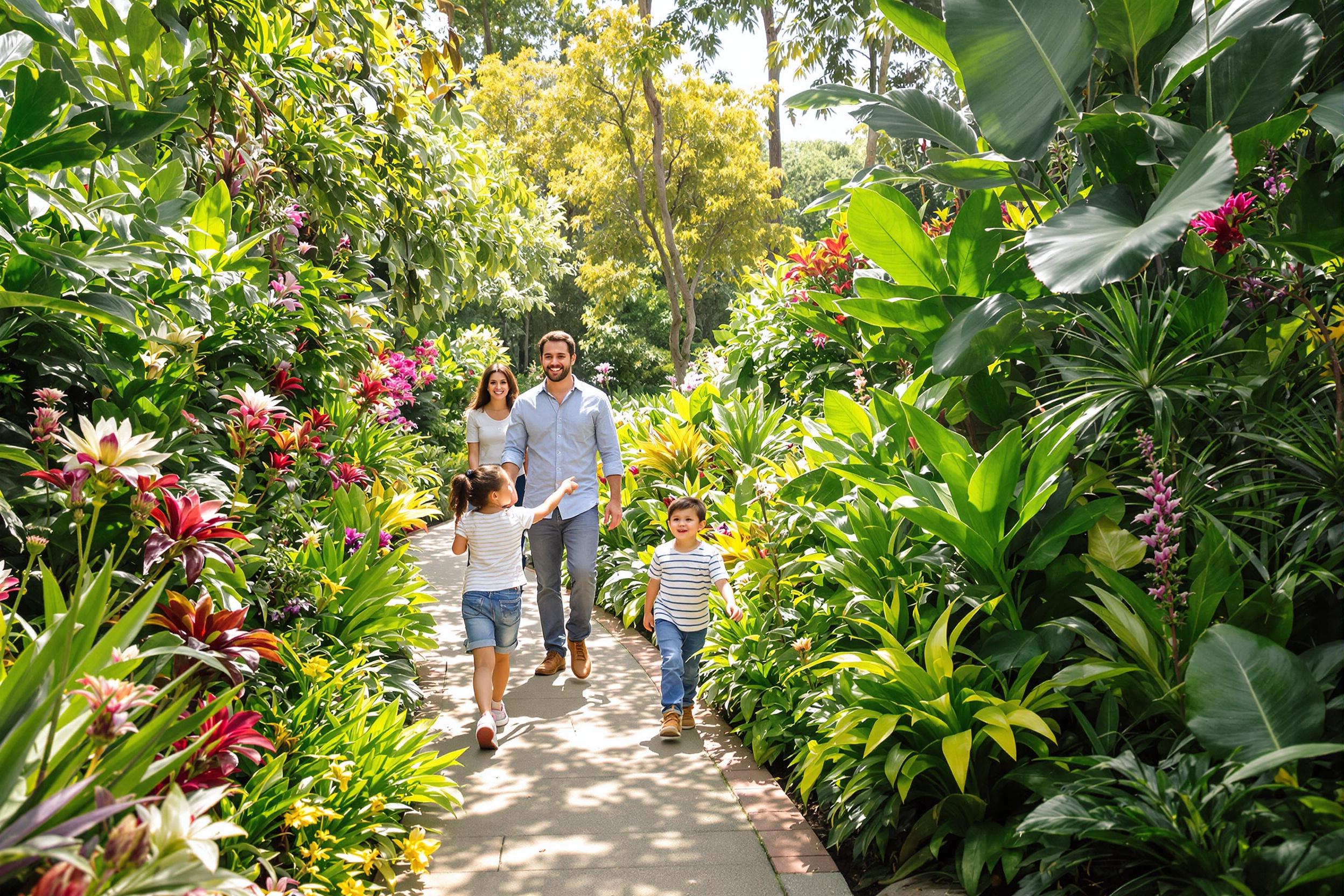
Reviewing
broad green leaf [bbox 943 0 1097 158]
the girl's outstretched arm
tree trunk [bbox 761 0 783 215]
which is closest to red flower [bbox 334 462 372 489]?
the girl's outstretched arm

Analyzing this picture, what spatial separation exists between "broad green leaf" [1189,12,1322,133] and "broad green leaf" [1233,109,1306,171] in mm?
198

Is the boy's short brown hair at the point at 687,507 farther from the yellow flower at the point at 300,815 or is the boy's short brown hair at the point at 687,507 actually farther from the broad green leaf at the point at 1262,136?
the broad green leaf at the point at 1262,136

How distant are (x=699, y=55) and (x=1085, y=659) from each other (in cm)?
1991

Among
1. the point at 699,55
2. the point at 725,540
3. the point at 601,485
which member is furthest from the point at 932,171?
the point at 699,55

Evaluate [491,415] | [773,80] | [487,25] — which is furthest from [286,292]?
[487,25]

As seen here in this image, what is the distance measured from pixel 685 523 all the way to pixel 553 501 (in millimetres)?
887

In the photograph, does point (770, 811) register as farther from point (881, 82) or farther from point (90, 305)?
point (881, 82)

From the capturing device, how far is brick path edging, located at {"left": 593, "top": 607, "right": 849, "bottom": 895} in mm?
3074

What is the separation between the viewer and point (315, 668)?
3.29 m

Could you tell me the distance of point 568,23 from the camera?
105 feet

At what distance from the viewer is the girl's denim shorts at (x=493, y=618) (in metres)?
4.38

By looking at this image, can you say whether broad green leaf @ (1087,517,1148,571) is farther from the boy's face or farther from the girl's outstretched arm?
the girl's outstretched arm

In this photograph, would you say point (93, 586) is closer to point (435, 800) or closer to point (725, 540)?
point (435, 800)

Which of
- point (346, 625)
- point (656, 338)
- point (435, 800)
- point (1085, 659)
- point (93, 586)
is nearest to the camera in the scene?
point (93, 586)
